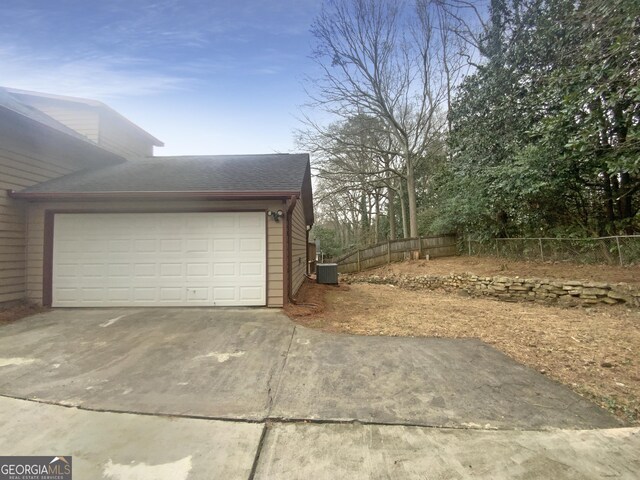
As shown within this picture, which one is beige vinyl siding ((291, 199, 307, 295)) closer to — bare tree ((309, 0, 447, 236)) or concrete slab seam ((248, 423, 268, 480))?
concrete slab seam ((248, 423, 268, 480))

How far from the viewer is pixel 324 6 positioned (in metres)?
13.7

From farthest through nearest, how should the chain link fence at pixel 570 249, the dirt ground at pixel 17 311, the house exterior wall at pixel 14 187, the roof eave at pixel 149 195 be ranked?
1. the chain link fence at pixel 570 249
2. the roof eave at pixel 149 195
3. the house exterior wall at pixel 14 187
4. the dirt ground at pixel 17 311

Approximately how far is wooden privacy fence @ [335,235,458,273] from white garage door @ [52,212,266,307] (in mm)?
8768

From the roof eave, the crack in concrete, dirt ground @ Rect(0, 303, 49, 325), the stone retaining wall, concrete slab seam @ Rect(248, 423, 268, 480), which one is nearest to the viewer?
concrete slab seam @ Rect(248, 423, 268, 480)

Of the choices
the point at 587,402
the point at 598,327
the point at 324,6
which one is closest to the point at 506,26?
the point at 324,6

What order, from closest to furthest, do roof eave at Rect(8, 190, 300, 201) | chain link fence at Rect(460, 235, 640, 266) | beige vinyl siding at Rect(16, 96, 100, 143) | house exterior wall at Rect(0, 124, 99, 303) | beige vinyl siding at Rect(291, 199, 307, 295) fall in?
house exterior wall at Rect(0, 124, 99, 303) → roof eave at Rect(8, 190, 300, 201) → beige vinyl siding at Rect(291, 199, 307, 295) → chain link fence at Rect(460, 235, 640, 266) → beige vinyl siding at Rect(16, 96, 100, 143)

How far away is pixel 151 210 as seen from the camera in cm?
623

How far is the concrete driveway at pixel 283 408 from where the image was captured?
6.68ft

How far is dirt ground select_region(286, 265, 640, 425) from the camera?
10.6ft

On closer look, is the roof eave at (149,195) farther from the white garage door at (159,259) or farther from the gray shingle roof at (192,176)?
the white garage door at (159,259)

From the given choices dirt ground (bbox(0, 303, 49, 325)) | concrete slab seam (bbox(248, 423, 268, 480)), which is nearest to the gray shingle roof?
dirt ground (bbox(0, 303, 49, 325))

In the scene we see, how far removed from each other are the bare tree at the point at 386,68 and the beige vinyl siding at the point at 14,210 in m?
12.2

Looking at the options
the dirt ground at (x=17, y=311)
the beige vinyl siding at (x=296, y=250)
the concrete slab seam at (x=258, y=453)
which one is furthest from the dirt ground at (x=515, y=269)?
the dirt ground at (x=17, y=311)

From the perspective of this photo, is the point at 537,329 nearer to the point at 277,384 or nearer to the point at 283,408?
the point at 277,384
